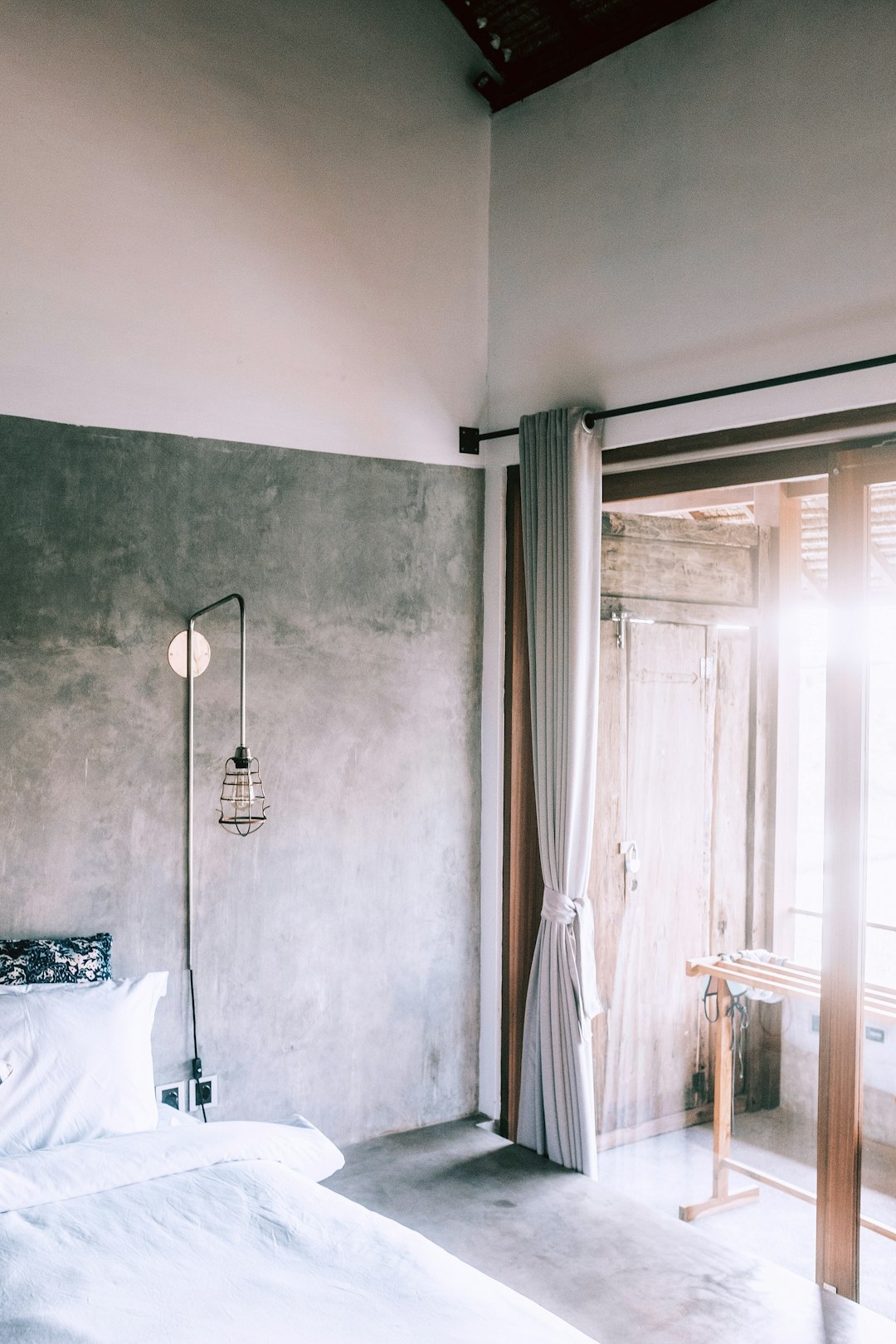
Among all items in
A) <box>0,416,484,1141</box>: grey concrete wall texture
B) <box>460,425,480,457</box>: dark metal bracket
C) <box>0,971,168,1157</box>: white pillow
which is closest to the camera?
<box>0,971,168,1157</box>: white pillow

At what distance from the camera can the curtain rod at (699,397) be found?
10.1 feet

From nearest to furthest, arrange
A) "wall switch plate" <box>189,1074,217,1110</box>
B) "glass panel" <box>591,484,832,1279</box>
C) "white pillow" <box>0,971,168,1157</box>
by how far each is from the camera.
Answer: "white pillow" <box>0,971,168,1157</box> → "glass panel" <box>591,484,832,1279</box> → "wall switch plate" <box>189,1074,217,1110</box>

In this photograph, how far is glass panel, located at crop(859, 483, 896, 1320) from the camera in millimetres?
3059

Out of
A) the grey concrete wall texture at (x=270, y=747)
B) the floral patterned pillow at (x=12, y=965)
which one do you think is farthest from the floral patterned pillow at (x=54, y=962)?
the grey concrete wall texture at (x=270, y=747)

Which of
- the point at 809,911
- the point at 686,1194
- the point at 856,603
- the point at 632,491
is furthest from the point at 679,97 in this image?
the point at 686,1194

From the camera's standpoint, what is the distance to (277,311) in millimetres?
3832

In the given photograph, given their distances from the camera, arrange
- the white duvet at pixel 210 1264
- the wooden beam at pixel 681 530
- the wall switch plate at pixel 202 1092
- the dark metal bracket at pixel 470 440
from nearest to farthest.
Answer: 1. the white duvet at pixel 210 1264
2. the wooden beam at pixel 681 530
3. the wall switch plate at pixel 202 1092
4. the dark metal bracket at pixel 470 440

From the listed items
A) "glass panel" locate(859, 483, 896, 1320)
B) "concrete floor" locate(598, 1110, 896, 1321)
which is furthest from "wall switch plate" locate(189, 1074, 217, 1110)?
"glass panel" locate(859, 483, 896, 1320)

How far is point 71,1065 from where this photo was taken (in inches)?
115

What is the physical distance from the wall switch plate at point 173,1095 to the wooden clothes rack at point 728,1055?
1595 millimetres

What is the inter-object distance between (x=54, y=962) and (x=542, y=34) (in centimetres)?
353

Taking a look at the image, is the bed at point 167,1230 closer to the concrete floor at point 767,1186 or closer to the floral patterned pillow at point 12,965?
the floral patterned pillow at point 12,965

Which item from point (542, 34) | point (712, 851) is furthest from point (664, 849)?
point (542, 34)

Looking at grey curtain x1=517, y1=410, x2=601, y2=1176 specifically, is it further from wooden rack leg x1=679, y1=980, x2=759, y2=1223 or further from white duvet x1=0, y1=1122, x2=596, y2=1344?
white duvet x1=0, y1=1122, x2=596, y2=1344
